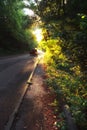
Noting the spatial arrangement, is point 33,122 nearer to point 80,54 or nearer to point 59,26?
point 80,54

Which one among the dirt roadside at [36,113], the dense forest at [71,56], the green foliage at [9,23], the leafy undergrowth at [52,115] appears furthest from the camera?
the green foliage at [9,23]

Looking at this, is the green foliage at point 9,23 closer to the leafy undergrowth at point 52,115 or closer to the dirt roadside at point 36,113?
the dirt roadside at point 36,113

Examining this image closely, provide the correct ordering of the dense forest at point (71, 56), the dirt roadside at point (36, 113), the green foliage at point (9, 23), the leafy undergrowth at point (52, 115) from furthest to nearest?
1. the green foliage at point (9, 23)
2. the dense forest at point (71, 56)
3. the dirt roadside at point (36, 113)
4. the leafy undergrowth at point (52, 115)

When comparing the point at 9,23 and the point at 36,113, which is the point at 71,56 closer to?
the point at 36,113

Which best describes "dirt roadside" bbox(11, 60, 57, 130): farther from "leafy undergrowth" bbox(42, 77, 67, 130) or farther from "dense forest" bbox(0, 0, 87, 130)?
"dense forest" bbox(0, 0, 87, 130)

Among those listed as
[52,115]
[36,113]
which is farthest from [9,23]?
[52,115]

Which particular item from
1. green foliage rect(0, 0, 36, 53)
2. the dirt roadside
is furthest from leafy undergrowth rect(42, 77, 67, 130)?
green foliage rect(0, 0, 36, 53)

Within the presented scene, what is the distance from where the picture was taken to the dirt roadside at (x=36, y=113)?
6.94 meters

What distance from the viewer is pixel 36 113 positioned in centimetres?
817

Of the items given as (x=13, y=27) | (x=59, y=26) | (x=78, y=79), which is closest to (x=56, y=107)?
(x=78, y=79)

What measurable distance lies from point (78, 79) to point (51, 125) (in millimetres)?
2863

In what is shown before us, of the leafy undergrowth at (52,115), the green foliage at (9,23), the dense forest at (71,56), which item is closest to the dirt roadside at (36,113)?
the leafy undergrowth at (52,115)

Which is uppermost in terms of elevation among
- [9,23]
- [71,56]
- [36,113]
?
[71,56]

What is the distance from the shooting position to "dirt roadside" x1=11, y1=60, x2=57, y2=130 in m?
6.94
